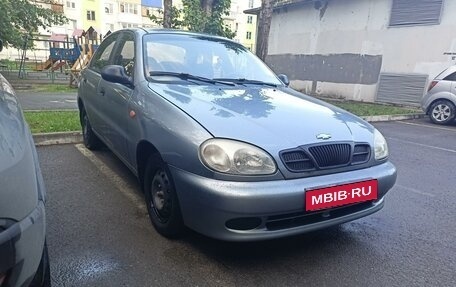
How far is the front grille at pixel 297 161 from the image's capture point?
7.36 feet

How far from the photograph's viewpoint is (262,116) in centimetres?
256

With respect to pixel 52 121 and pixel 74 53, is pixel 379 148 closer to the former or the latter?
pixel 52 121

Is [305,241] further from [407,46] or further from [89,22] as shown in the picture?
[89,22]

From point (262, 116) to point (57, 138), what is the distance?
3901 mm

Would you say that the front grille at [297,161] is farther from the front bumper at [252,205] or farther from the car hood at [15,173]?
the car hood at [15,173]

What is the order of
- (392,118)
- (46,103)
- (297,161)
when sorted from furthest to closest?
1. (392,118)
2. (46,103)
3. (297,161)

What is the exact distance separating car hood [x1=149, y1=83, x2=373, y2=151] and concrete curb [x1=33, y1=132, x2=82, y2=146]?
298cm

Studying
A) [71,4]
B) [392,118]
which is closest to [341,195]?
[392,118]

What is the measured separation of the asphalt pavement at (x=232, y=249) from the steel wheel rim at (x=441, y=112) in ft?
20.6

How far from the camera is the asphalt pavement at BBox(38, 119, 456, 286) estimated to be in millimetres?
2314

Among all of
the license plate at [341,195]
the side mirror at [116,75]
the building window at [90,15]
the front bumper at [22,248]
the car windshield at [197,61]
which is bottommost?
the license plate at [341,195]

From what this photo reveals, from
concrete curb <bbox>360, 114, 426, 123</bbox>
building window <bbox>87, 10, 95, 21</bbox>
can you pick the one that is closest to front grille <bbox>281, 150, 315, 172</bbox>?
concrete curb <bbox>360, 114, 426, 123</bbox>

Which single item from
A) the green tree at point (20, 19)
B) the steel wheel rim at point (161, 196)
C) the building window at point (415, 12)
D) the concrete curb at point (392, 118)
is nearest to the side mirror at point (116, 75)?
the steel wheel rim at point (161, 196)

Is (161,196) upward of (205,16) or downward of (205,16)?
downward
